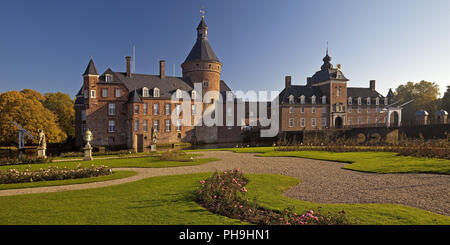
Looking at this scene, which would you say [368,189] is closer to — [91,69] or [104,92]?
[104,92]

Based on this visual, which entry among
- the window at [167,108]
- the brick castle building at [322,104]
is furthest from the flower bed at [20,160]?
the brick castle building at [322,104]

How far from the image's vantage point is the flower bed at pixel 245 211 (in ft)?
17.9

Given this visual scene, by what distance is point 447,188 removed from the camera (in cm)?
905

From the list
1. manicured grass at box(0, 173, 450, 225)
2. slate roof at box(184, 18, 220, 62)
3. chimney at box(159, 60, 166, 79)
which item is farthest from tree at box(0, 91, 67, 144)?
manicured grass at box(0, 173, 450, 225)

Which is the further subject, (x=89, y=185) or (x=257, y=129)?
(x=257, y=129)

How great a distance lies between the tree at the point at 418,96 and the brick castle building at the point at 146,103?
4304cm

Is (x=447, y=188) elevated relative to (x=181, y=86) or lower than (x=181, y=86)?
lower

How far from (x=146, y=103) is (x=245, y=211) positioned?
36.6m

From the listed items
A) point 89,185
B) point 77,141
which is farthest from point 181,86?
point 89,185

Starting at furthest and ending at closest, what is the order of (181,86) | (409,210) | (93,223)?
(181,86)
(409,210)
(93,223)

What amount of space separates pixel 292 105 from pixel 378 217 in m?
43.9

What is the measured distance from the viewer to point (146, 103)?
134 feet

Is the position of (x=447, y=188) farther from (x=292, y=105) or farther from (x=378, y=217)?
(x=292, y=105)

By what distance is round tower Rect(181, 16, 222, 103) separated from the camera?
45219 mm
